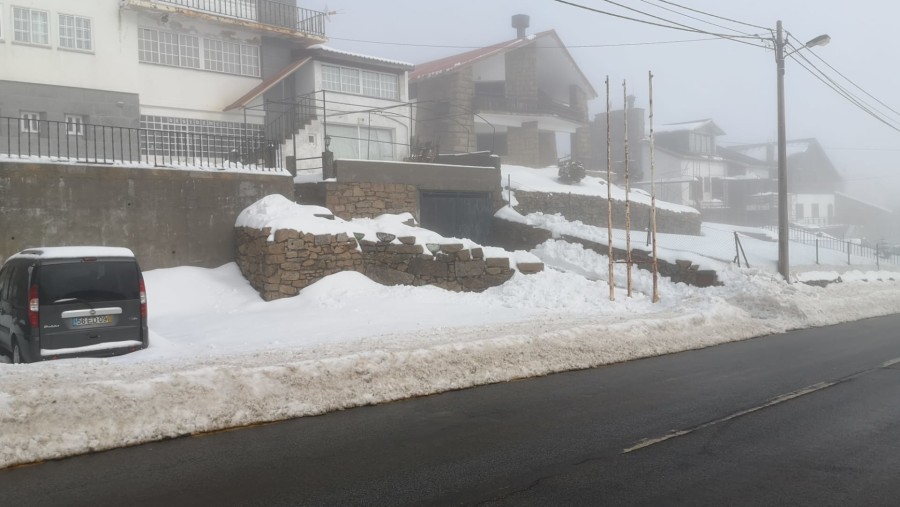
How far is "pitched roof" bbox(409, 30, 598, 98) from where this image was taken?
37906 mm

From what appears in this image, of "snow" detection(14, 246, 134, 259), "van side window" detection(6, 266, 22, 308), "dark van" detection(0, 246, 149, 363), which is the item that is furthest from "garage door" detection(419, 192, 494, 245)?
"van side window" detection(6, 266, 22, 308)

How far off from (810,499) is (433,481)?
2658 mm

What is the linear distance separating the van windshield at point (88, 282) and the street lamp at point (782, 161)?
54.6ft

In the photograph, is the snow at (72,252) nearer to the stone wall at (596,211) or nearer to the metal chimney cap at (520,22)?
the stone wall at (596,211)

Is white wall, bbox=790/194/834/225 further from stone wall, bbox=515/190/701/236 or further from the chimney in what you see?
stone wall, bbox=515/190/701/236

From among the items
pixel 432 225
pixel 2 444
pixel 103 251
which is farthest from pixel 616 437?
pixel 432 225

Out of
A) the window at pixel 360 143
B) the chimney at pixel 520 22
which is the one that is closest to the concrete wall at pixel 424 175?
the window at pixel 360 143

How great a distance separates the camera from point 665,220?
3231 cm

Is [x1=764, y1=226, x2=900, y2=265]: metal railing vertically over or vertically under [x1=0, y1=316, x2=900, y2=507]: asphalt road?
over

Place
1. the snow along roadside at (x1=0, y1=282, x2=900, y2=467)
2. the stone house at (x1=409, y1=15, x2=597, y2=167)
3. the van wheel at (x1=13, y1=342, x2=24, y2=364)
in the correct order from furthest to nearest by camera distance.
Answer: the stone house at (x1=409, y1=15, x2=597, y2=167)
the van wheel at (x1=13, y1=342, x2=24, y2=364)
the snow along roadside at (x1=0, y1=282, x2=900, y2=467)

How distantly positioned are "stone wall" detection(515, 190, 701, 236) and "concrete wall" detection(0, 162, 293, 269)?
1089 cm

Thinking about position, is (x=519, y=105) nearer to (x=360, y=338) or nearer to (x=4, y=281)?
(x=360, y=338)

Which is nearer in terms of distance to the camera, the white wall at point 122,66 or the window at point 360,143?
the white wall at point 122,66

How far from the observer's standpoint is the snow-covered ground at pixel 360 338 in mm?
6902
